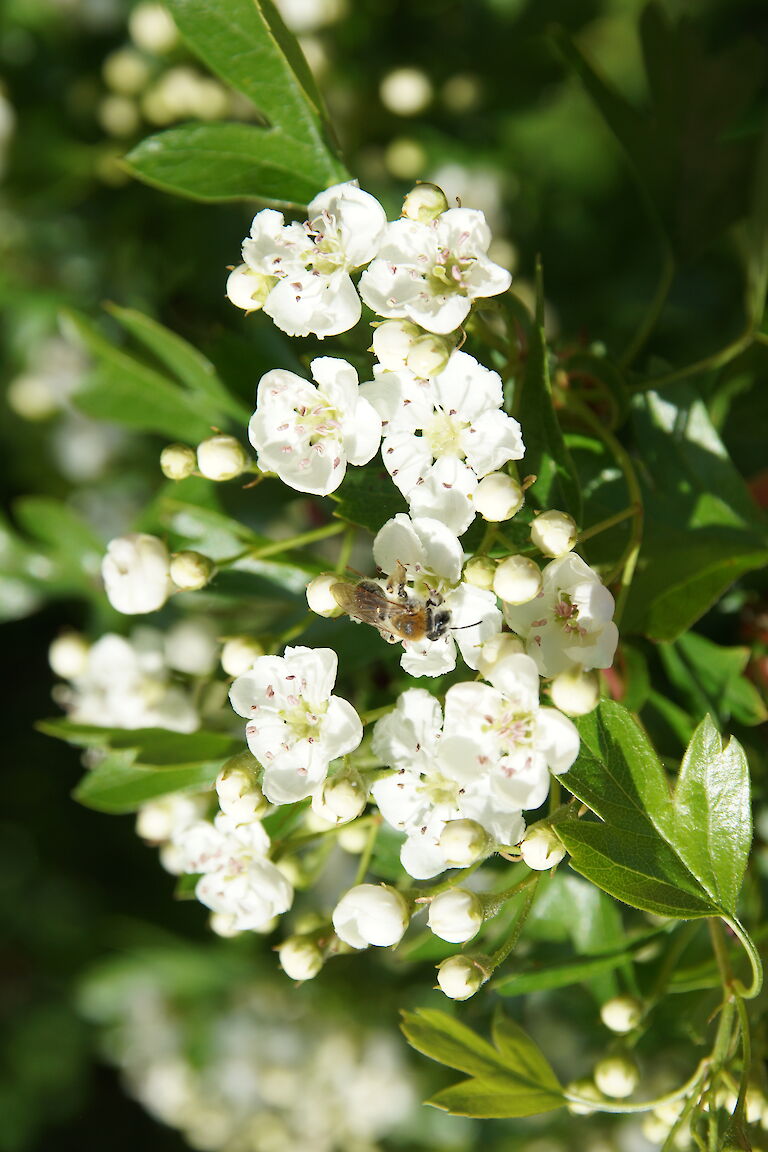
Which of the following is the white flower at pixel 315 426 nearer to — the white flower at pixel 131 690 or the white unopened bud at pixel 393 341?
the white unopened bud at pixel 393 341

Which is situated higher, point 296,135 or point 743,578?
point 296,135

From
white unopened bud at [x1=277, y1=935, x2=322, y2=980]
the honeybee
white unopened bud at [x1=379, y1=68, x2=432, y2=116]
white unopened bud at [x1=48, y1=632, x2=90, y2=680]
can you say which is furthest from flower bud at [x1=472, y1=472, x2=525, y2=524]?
white unopened bud at [x1=379, y1=68, x2=432, y2=116]

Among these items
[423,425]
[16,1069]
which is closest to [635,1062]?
[423,425]

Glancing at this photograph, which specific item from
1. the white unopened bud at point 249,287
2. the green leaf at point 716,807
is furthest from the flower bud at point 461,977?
the white unopened bud at point 249,287

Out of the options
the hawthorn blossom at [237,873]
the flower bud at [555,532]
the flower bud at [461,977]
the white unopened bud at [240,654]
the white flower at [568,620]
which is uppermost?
the flower bud at [555,532]

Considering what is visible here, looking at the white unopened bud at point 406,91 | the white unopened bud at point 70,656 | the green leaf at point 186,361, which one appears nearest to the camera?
the green leaf at point 186,361

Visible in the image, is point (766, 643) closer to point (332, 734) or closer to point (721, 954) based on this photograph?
point (721, 954)

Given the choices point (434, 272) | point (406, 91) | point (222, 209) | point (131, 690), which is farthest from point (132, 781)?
point (406, 91)
